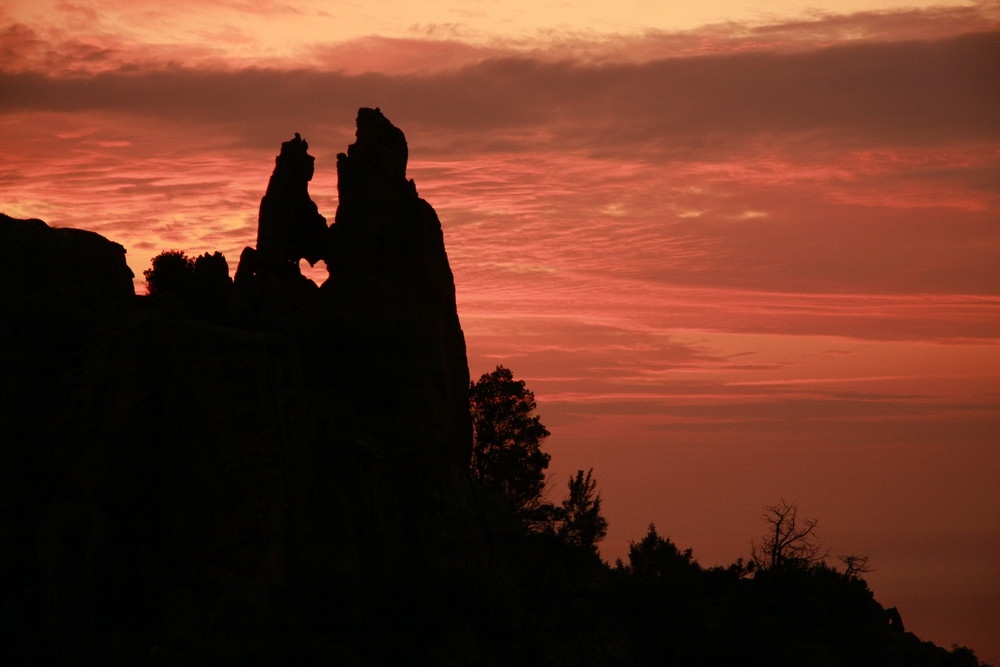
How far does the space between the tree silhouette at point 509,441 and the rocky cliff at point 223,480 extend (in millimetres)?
20644

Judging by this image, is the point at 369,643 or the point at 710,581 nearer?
the point at 369,643

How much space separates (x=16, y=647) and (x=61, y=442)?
8.23 meters

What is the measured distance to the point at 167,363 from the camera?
175 feet

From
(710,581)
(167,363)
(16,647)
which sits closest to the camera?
(16,647)

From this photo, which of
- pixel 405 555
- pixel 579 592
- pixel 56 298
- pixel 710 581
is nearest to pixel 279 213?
pixel 56 298

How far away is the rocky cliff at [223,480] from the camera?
168 feet

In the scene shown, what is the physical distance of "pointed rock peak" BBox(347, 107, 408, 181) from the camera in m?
71.8

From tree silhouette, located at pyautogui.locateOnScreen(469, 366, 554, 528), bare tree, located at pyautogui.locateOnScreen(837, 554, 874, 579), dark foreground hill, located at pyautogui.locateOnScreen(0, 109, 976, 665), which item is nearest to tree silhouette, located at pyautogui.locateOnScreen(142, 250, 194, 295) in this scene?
dark foreground hill, located at pyautogui.locateOnScreen(0, 109, 976, 665)

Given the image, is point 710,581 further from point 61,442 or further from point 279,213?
point 61,442

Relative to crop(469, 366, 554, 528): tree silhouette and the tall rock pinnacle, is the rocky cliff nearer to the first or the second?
the tall rock pinnacle

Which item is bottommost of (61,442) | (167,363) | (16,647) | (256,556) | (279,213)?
(16,647)

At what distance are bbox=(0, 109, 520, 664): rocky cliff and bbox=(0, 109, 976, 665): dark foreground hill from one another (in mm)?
96

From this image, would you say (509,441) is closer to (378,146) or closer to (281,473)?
(378,146)

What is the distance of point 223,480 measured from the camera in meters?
51.9
